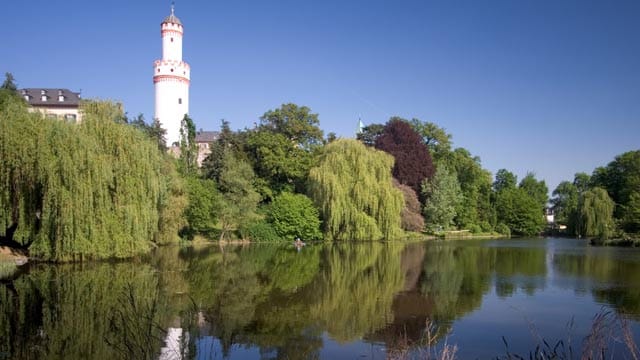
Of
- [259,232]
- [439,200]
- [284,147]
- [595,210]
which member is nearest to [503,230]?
[595,210]

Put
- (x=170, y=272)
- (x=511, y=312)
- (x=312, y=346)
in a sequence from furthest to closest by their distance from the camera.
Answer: (x=170, y=272) → (x=511, y=312) → (x=312, y=346)

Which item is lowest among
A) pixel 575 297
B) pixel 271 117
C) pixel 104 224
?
pixel 575 297

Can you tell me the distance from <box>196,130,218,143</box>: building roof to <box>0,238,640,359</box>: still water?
44.7 metres

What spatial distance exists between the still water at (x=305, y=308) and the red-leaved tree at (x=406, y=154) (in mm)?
24623

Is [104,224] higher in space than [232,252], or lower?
higher

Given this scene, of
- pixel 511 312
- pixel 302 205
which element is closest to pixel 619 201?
pixel 302 205

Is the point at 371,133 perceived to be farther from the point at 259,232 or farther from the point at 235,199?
the point at 235,199

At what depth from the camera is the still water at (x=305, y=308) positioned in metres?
9.84

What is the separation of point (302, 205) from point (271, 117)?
11.9m

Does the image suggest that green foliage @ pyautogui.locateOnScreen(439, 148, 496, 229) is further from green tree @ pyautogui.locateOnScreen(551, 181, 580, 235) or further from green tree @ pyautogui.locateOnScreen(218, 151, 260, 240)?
green tree @ pyautogui.locateOnScreen(218, 151, 260, 240)

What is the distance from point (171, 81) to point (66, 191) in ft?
121

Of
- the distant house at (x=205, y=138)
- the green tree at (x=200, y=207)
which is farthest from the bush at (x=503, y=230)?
the distant house at (x=205, y=138)

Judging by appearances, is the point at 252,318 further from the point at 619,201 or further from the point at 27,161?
the point at 619,201

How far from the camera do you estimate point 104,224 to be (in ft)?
70.4
